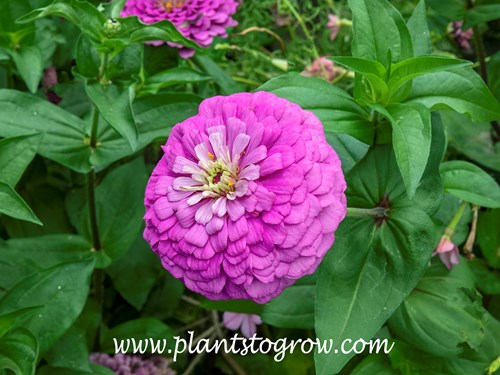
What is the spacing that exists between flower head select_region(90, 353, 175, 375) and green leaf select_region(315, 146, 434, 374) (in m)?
0.39

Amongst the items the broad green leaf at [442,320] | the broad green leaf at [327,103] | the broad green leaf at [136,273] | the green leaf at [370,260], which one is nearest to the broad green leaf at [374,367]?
the broad green leaf at [442,320]

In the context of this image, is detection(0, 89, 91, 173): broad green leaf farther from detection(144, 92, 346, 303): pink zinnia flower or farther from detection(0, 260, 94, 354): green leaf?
detection(144, 92, 346, 303): pink zinnia flower

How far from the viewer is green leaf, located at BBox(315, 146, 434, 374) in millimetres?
660

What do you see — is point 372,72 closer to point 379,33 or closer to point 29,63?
A: point 379,33

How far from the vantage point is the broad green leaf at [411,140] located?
1.95 ft

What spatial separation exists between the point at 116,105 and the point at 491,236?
523 millimetres

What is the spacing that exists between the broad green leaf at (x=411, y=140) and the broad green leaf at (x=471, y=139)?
0.48 meters

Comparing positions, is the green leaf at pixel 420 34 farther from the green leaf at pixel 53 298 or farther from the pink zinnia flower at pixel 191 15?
the green leaf at pixel 53 298

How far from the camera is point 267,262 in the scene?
1.83ft

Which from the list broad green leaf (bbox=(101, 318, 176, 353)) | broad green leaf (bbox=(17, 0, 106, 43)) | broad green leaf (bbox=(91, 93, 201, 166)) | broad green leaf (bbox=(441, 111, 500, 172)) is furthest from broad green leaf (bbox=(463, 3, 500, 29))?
broad green leaf (bbox=(101, 318, 176, 353))

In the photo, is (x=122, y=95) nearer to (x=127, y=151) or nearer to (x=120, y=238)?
(x=127, y=151)

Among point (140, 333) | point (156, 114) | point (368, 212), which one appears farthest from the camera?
point (140, 333)

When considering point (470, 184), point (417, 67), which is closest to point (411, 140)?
point (417, 67)

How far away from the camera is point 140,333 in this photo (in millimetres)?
1017
